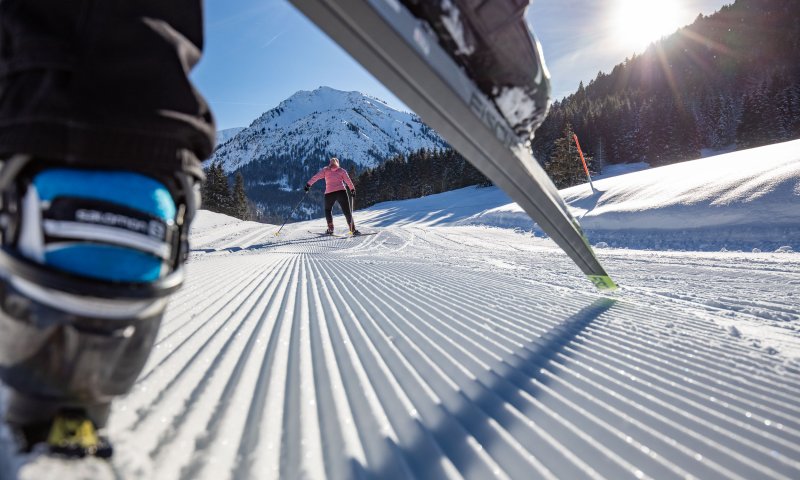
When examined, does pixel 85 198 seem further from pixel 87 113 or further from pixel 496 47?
pixel 496 47

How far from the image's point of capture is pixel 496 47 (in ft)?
2.70

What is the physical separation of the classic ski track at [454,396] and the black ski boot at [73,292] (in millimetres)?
77

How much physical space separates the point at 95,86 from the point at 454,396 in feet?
2.58

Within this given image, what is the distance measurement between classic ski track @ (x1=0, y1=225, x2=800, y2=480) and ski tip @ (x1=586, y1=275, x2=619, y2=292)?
0.43 meters

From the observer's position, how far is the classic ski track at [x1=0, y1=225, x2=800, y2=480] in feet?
1.94

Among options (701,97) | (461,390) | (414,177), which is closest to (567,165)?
(414,177)

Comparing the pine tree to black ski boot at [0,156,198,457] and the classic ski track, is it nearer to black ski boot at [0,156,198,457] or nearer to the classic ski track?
the classic ski track

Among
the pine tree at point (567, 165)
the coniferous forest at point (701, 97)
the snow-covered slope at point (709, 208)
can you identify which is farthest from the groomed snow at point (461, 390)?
the coniferous forest at point (701, 97)

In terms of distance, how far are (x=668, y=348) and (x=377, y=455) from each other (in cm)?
96

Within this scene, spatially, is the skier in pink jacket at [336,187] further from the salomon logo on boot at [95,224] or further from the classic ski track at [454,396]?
the salomon logo on boot at [95,224]

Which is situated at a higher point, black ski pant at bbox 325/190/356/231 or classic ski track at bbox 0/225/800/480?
black ski pant at bbox 325/190/356/231

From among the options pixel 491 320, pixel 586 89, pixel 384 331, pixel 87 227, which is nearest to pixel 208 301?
pixel 384 331

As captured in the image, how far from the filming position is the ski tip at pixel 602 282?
2.02 metres

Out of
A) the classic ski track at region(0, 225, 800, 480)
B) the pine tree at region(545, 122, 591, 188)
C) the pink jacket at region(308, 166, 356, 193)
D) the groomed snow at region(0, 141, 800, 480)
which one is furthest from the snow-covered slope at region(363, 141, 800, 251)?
the pine tree at region(545, 122, 591, 188)
